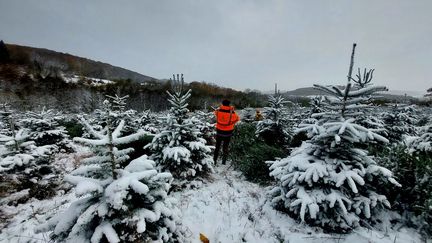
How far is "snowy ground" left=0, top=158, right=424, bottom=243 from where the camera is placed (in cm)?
373

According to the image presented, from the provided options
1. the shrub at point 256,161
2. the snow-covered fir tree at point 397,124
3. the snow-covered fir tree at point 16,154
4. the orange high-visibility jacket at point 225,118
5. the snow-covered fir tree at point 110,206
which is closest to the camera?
the snow-covered fir tree at point 110,206

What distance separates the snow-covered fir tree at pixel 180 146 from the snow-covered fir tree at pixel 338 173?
252 centimetres

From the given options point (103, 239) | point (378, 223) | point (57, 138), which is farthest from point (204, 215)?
point (57, 138)

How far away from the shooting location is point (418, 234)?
372cm

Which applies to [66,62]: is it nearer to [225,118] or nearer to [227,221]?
[225,118]

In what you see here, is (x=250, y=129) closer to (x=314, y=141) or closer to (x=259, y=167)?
(x=259, y=167)

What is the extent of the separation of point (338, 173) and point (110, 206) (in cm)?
350

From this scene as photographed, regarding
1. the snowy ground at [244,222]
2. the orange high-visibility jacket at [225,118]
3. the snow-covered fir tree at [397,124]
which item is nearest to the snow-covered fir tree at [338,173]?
the snowy ground at [244,222]

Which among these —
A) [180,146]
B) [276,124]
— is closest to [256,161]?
[180,146]

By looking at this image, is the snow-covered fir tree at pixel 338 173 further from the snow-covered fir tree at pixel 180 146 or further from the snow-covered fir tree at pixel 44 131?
the snow-covered fir tree at pixel 44 131

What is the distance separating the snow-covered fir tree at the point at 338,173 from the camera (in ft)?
12.2

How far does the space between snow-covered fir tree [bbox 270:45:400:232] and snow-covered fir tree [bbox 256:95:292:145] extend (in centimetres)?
418

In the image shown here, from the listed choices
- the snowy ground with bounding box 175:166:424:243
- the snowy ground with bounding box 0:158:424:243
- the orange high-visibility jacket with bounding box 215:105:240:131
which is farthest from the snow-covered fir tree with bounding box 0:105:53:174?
the orange high-visibility jacket with bounding box 215:105:240:131

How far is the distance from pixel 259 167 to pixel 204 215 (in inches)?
100
